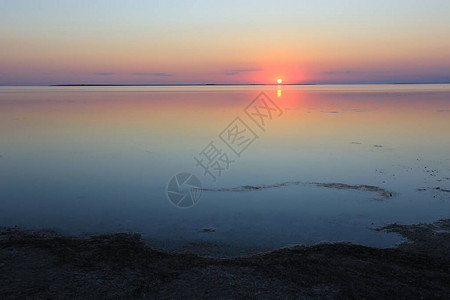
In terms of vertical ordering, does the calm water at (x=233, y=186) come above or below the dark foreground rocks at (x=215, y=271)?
below

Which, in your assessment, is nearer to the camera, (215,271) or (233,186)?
(215,271)

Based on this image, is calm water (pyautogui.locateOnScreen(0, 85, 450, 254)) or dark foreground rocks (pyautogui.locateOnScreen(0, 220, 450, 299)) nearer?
dark foreground rocks (pyautogui.locateOnScreen(0, 220, 450, 299))

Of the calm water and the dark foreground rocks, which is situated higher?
the dark foreground rocks

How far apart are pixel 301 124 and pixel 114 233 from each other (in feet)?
79.5

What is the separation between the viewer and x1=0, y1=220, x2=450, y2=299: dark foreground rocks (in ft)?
21.2

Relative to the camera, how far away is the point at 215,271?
7195 mm

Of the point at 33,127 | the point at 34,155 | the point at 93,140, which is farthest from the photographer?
the point at 33,127

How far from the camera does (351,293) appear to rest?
637 cm

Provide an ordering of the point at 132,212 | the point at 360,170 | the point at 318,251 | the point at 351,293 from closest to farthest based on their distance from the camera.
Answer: the point at 351,293, the point at 318,251, the point at 132,212, the point at 360,170

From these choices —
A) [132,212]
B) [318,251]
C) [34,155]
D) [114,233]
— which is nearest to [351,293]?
[318,251]

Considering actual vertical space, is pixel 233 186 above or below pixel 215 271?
below

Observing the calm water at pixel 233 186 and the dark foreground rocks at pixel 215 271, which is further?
the calm water at pixel 233 186

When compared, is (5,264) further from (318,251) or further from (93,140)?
(93,140)

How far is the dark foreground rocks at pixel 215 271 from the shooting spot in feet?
21.2
